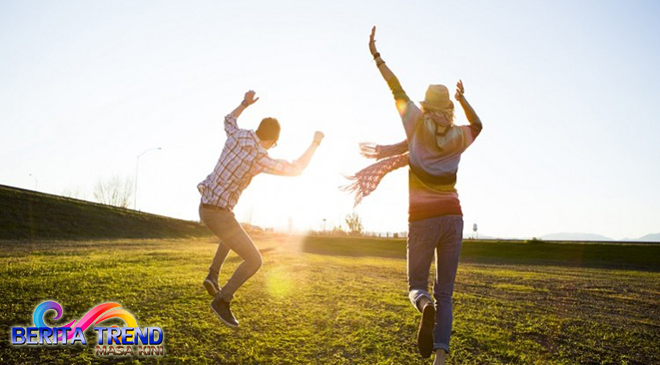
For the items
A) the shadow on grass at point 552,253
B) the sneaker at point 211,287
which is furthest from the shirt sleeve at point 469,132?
the shadow on grass at point 552,253

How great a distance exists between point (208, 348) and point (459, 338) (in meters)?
3.54

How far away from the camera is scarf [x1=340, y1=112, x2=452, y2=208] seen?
4.87 m

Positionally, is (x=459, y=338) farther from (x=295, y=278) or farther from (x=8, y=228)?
(x=8, y=228)

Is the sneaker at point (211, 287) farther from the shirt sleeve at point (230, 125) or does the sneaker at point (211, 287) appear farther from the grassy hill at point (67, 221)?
the grassy hill at point (67, 221)

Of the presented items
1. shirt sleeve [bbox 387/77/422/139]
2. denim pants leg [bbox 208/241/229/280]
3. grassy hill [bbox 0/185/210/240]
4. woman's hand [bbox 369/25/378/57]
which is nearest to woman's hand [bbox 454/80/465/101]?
shirt sleeve [bbox 387/77/422/139]

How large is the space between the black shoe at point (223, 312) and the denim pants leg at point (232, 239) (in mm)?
79

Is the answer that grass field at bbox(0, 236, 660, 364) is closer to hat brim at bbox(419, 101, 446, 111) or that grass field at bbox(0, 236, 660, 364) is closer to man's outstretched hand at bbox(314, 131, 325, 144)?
man's outstretched hand at bbox(314, 131, 325, 144)

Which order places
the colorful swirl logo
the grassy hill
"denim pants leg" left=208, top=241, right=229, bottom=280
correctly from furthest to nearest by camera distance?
1. the grassy hill
2. "denim pants leg" left=208, top=241, right=229, bottom=280
3. the colorful swirl logo

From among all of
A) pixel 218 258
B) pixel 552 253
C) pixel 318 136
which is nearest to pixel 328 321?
pixel 218 258

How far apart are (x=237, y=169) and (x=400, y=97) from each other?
203 cm

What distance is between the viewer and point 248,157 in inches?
195

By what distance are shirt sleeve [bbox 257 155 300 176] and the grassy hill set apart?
39.3m

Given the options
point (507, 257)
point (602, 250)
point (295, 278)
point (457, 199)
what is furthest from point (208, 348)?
point (602, 250)

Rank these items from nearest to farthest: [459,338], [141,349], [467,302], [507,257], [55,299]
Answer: [141,349]
[459,338]
[55,299]
[467,302]
[507,257]
